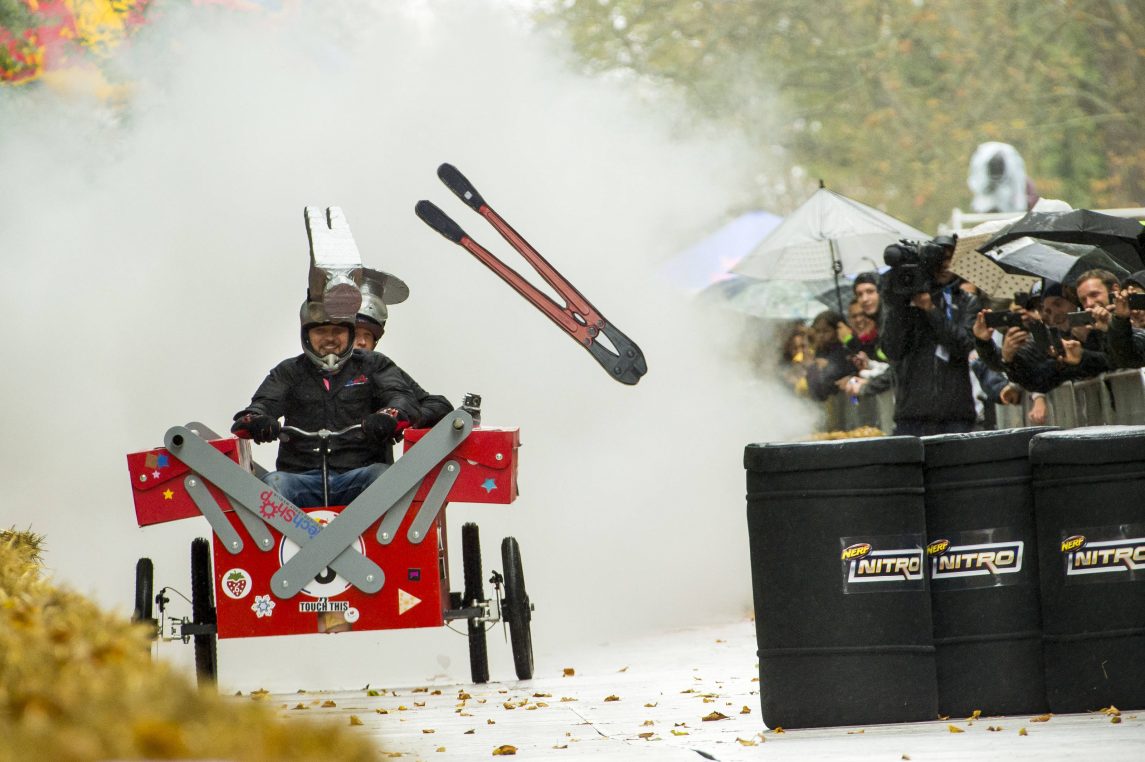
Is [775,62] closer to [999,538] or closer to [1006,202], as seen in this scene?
[1006,202]

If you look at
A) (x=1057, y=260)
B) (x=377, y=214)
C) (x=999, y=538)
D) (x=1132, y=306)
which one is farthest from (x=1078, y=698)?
(x=377, y=214)

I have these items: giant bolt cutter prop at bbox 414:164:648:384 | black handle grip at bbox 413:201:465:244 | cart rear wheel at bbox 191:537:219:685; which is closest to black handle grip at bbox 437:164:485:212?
giant bolt cutter prop at bbox 414:164:648:384

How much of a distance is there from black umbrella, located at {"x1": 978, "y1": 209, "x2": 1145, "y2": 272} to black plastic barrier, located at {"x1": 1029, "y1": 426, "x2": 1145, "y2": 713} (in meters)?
4.61

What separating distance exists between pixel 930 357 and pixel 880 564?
3.98 m

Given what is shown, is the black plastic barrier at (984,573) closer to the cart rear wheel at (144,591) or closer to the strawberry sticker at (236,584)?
the strawberry sticker at (236,584)

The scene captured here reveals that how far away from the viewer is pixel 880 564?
6.67 metres

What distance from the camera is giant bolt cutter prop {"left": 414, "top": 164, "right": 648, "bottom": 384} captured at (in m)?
11.6

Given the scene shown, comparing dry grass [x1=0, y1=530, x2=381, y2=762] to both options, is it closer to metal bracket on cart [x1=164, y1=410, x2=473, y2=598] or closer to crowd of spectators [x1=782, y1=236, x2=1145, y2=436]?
metal bracket on cart [x1=164, y1=410, x2=473, y2=598]

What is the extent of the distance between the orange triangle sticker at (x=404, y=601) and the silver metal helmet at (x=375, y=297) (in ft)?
6.24

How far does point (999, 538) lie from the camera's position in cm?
684

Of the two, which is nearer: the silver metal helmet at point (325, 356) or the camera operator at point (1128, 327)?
the camera operator at point (1128, 327)

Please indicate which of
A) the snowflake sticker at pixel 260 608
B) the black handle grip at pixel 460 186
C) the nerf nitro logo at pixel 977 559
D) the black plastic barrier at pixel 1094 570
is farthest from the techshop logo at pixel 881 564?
the black handle grip at pixel 460 186

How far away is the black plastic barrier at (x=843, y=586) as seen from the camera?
6629 mm

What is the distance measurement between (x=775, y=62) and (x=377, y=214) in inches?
887
